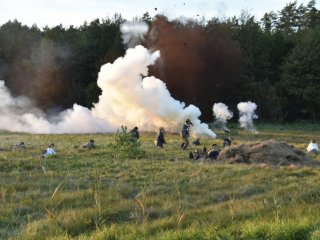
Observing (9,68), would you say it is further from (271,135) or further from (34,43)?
(271,135)

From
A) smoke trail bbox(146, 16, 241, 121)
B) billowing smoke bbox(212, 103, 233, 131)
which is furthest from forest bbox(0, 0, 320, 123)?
billowing smoke bbox(212, 103, 233, 131)

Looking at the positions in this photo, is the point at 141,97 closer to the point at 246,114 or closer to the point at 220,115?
the point at 220,115

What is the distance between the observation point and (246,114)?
53.0 metres

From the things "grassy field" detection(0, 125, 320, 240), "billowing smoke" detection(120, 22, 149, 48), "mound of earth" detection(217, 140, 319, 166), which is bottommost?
"grassy field" detection(0, 125, 320, 240)

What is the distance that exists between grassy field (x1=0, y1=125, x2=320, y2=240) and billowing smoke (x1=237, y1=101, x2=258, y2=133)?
1145 inches

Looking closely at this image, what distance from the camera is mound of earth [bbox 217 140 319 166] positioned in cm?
2280

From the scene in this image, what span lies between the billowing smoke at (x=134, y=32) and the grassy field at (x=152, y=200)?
3273cm

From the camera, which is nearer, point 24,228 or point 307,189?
point 24,228

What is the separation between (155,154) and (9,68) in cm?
4517

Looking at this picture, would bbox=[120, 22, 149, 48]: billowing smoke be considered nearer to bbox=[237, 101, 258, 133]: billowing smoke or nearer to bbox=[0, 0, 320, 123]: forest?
bbox=[0, 0, 320, 123]: forest

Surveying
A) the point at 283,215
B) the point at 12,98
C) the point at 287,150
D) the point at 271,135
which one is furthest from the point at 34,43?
the point at 283,215

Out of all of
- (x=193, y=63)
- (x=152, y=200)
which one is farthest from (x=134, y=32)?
(x=152, y=200)

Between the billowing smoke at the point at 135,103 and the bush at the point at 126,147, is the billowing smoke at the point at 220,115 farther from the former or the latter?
the bush at the point at 126,147

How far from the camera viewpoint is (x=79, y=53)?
63219 millimetres
